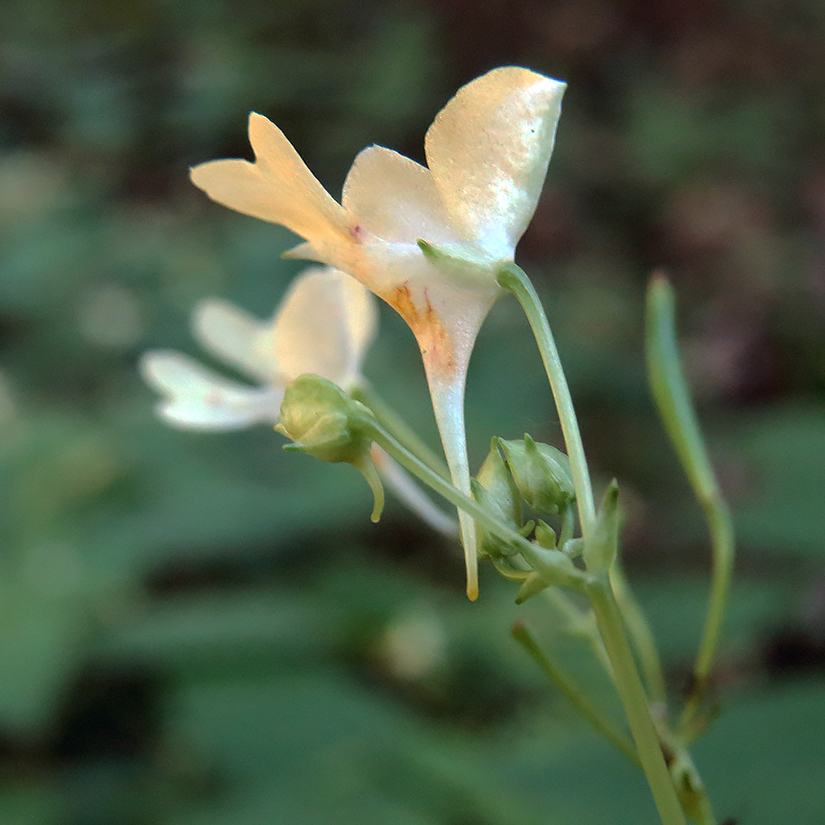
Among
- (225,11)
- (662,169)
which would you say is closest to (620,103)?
(662,169)

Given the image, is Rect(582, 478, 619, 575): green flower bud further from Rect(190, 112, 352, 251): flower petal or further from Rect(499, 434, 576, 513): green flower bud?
Rect(190, 112, 352, 251): flower petal

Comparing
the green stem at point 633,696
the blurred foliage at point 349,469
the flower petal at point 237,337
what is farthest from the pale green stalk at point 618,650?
the blurred foliage at point 349,469

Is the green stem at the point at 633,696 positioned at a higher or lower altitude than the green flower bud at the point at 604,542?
lower

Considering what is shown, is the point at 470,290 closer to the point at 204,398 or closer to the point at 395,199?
the point at 395,199

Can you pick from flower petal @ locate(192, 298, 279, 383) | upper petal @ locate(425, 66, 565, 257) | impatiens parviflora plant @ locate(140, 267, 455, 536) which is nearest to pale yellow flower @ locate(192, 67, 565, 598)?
upper petal @ locate(425, 66, 565, 257)

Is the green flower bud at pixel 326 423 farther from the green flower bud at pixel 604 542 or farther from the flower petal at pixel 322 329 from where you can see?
the flower petal at pixel 322 329

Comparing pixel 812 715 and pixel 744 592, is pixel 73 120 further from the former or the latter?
pixel 812 715
